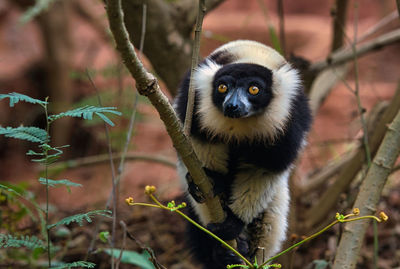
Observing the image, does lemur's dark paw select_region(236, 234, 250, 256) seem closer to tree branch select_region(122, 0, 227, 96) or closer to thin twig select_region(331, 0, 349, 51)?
tree branch select_region(122, 0, 227, 96)

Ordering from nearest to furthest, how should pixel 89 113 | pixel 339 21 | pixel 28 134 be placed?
1. pixel 89 113
2. pixel 28 134
3. pixel 339 21

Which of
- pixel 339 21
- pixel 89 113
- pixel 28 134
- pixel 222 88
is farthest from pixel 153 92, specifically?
pixel 339 21

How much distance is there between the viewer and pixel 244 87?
329 cm

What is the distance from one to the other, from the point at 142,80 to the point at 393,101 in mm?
2677

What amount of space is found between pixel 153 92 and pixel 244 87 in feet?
3.86

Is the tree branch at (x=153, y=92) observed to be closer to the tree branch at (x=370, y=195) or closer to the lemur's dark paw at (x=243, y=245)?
the lemur's dark paw at (x=243, y=245)

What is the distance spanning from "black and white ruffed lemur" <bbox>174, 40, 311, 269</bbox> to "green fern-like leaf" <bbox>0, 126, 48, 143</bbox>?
1.12 m

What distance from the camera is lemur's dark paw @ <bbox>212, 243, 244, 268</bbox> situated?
3.77m

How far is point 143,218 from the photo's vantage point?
5875 millimetres

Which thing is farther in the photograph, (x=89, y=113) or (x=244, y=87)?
(x=244, y=87)

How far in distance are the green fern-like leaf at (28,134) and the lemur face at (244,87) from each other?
113 cm

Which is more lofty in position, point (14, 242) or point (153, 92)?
point (153, 92)

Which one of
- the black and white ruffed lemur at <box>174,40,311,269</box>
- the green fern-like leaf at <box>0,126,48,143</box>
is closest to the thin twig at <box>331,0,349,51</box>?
the black and white ruffed lemur at <box>174,40,311,269</box>

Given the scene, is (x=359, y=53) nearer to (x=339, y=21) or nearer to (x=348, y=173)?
(x=339, y=21)
